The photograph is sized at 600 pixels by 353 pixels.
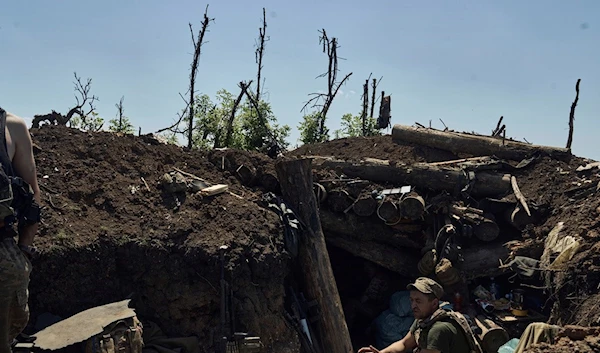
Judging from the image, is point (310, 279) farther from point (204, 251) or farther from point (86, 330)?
point (86, 330)

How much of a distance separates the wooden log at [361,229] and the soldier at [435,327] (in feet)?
13.1

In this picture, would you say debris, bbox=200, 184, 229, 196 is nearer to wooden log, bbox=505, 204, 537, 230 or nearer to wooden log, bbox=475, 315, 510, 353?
wooden log, bbox=475, 315, 510, 353

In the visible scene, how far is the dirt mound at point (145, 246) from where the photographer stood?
5727 millimetres

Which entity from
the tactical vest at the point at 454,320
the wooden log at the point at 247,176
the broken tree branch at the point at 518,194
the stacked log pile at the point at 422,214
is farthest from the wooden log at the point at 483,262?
the tactical vest at the point at 454,320

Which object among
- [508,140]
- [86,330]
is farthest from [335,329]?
[508,140]

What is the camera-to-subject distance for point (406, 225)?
27.8ft

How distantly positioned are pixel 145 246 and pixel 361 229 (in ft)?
11.5

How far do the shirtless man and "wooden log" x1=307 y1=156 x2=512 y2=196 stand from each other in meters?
5.77

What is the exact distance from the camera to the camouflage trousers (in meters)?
3.57

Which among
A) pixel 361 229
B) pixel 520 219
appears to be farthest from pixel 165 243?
pixel 520 219

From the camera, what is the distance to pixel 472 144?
1080 centimetres

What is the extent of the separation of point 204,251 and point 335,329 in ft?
6.56

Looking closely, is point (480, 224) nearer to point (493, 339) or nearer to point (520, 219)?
point (520, 219)

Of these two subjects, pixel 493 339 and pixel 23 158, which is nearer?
pixel 23 158
